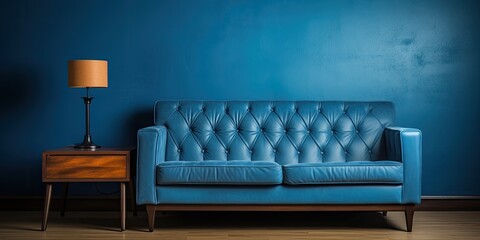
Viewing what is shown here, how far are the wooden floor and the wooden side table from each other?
189mm

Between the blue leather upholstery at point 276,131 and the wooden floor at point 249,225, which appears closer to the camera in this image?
the wooden floor at point 249,225

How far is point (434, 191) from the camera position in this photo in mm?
4277

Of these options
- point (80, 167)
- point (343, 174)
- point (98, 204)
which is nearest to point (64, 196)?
point (98, 204)

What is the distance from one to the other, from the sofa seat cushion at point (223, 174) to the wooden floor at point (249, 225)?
309mm

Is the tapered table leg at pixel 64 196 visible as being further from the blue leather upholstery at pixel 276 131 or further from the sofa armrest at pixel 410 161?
the sofa armrest at pixel 410 161

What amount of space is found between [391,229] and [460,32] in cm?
161

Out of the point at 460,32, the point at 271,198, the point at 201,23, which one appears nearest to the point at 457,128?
the point at 460,32

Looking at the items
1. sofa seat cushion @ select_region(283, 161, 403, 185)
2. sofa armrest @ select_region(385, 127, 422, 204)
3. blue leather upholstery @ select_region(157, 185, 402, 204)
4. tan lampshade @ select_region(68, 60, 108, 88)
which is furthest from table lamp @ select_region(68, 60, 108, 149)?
sofa armrest @ select_region(385, 127, 422, 204)

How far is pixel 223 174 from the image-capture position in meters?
3.39

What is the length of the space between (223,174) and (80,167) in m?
0.87

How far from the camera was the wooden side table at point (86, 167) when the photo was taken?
3537mm

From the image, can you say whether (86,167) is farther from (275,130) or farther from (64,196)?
(275,130)

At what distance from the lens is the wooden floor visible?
340 cm

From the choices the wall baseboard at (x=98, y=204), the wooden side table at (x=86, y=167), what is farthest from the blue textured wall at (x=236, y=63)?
the wooden side table at (x=86, y=167)
